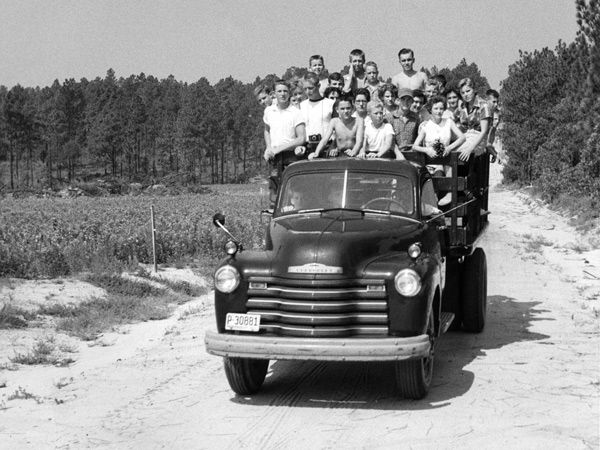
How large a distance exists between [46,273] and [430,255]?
920 centimetres

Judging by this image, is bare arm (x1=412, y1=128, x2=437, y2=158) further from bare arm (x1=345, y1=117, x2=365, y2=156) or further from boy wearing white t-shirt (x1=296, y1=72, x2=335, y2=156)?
boy wearing white t-shirt (x1=296, y1=72, x2=335, y2=156)

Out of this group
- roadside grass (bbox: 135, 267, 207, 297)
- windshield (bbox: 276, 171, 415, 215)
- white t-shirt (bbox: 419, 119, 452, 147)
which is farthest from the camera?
roadside grass (bbox: 135, 267, 207, 297)

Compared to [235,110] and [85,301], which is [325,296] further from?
[235,110]

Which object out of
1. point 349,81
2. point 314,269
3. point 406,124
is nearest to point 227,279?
point 314,269

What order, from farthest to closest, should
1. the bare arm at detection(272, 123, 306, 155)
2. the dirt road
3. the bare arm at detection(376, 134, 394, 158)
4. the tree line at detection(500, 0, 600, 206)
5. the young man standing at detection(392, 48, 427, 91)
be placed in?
1. the tree line at detection(500, 0, 600, 206)
2. the young man standing at detection(392, 48, 427, 91)
3. the bare arm at detection(272, 123, 306, 155)
4. the bare arm at detection(376, 134, 394, 158)
5. the dirt road

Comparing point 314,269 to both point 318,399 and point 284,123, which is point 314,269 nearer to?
point 318,399

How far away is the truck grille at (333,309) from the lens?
24.5ft

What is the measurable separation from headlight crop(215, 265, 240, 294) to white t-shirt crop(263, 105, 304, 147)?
3483mm

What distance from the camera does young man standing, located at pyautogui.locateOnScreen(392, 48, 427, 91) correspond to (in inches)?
494

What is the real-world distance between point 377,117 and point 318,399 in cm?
352

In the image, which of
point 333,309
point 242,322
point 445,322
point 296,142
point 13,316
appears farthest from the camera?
point 13,316

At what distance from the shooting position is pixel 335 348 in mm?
7254

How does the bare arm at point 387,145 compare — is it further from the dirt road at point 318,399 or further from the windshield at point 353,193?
the dirt road at point 318,399

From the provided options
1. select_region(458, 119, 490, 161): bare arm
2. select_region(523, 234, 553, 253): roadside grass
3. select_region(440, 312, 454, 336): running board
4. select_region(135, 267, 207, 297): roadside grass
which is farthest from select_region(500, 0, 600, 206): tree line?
select_region(440, 312, 454, 336): running board
